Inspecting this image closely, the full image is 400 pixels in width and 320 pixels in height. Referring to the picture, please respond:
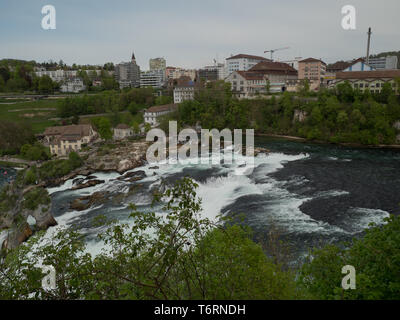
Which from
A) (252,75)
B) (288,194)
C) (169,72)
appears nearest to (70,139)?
(288,194)

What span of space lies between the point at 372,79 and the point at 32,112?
54656mm

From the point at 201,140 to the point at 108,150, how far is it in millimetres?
11819

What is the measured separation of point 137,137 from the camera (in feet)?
130

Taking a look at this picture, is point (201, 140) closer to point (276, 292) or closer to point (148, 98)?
point (148, 98)

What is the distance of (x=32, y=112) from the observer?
52.7 meters

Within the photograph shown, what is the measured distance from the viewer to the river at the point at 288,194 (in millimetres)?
14702

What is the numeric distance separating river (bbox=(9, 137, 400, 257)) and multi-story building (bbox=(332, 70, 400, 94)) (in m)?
14.2

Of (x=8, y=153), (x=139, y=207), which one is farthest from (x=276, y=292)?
(x=8, y=153)

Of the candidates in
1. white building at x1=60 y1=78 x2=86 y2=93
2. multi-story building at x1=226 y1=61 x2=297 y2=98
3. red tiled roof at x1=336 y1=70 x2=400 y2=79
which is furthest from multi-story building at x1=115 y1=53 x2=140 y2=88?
red tiled roof at x1=336 y1=70 x2=400 y2=79

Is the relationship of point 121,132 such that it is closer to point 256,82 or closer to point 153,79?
point 256,82

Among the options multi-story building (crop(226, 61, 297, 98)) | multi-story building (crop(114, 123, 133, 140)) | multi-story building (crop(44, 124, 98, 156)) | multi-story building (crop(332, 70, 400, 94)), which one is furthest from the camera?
multi-story building (crop(226, 61, 297, 98))

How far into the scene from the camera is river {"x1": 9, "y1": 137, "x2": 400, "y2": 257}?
14.7 m

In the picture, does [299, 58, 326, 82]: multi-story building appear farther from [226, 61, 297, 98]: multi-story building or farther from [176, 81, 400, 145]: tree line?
[176, 81, 400, 145]: tree line
